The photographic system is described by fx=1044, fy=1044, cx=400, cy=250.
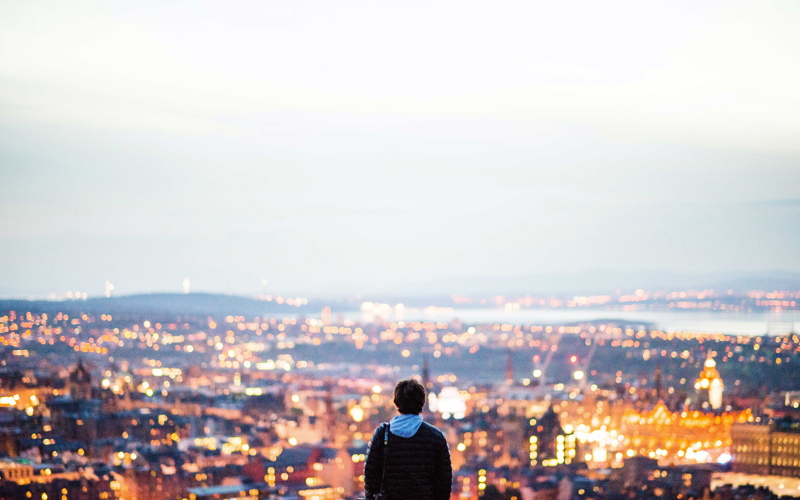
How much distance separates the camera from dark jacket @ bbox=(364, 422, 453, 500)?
2227mm

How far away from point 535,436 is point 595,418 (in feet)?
18.2

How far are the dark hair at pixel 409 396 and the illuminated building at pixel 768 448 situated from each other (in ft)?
57.7

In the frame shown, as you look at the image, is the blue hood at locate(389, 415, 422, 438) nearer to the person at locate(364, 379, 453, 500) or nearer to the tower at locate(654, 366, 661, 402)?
the person at locate(364, 379, 453, 500)

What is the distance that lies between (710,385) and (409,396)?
28.7 m

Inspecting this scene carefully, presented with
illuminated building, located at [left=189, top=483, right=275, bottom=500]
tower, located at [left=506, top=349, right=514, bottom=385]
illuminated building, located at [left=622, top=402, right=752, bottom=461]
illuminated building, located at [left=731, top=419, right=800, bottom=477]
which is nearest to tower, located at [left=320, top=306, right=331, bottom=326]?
tower, located at [left=506, top=349, right=514, bottom=385]

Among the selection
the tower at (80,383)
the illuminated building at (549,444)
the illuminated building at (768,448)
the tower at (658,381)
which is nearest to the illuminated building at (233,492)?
the illuminated building at (549,444)

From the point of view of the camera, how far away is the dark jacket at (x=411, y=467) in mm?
2227

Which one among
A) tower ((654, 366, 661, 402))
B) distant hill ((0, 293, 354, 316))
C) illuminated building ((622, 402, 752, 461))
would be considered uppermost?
distant hill ((0, 293, 354, 316))

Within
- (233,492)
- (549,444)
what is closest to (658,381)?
(549,444)

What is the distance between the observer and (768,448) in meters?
19.7

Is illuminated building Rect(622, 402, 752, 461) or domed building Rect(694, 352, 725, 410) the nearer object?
illuminated building Rect(622, 402, 752, 461)

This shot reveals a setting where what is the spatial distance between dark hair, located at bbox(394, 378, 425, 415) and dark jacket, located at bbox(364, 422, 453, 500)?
0.17ft

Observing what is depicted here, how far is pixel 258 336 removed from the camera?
2071 inches

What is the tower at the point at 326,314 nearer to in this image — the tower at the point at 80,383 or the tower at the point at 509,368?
the tower at the point at 509,368
